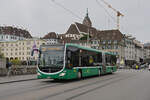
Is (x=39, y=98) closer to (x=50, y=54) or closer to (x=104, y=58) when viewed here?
(x=50, y=54)

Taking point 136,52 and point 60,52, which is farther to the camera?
point 136,52

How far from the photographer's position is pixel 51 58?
672 inches

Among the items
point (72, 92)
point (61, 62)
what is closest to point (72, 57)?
point (61, 62)

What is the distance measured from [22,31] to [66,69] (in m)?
131

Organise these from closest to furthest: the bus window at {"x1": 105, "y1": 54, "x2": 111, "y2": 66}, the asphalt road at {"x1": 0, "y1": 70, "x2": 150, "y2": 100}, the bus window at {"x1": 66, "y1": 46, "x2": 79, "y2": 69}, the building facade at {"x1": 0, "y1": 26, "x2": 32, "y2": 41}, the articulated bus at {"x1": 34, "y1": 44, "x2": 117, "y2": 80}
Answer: the asphalt road at {"x1": 0, "y1": 70, "x2": 150, "y2": 100}, the articulated bus at {"x1": 34, "y1": 44, "x2": 117, "y2": 80}, the bus window at {"x1": 66, "y1": 46, "x2": 79, "y2": 69}, the bus window at {"x1": 105, "y1": 54, "x2": 111, "y2": 66}, the building facade at {"x1": 0, "y1": 26, "x2": 32, "y2": 41}

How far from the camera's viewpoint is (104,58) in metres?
27.0

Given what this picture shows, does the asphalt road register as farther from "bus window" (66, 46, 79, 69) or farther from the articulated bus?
"bus window" (66, 46, 79, 69)

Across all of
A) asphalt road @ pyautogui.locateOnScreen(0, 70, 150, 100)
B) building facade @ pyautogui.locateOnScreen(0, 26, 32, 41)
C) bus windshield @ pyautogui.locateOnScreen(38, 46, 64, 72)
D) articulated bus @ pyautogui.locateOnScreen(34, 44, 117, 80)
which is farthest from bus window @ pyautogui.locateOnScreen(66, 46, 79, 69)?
→ building facade @ pyautogui.locateOnScreen(0, 26, 32, 41)

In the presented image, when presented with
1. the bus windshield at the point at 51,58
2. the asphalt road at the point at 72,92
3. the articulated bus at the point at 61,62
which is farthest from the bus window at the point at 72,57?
the asphalt road at the point at 72,92

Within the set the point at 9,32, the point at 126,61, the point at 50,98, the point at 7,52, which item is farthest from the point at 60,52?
the point at 9,32

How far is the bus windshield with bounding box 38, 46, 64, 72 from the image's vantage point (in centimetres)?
1680

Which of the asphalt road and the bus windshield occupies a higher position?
the bus windshield

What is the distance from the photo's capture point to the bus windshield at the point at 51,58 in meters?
16.8

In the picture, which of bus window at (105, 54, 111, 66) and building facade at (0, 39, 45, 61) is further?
building facade at (0, 39, 45, 61)
